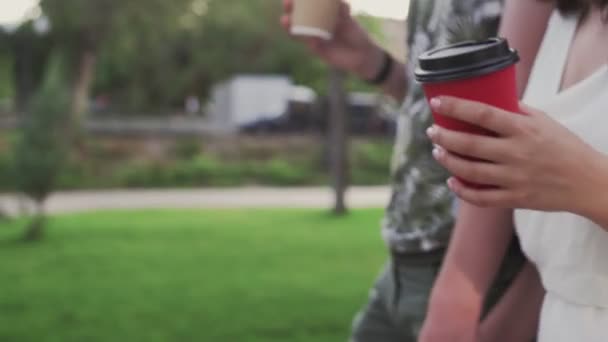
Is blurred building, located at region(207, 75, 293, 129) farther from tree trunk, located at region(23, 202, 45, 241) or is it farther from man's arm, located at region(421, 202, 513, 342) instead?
man's arm, located at region(421, 202, 513, 342)

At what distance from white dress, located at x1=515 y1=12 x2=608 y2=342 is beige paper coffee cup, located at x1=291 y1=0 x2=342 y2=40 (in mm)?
609

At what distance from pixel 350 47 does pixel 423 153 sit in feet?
1.21

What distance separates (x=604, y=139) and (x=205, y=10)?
62.7ft

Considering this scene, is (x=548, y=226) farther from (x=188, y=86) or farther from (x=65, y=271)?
(x=188, y=86)

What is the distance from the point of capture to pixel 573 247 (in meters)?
0.93

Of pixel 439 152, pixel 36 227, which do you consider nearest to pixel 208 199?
pixel 36 227

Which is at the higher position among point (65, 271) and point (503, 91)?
point (503, 91)

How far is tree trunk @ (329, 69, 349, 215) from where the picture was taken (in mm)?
10602

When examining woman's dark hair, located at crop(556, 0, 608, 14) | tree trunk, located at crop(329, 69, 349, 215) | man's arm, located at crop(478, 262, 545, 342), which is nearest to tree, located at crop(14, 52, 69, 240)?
tree trunk, located at crop(329, 69, 349, 215)

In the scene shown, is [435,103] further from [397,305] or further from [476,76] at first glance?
[397,305]

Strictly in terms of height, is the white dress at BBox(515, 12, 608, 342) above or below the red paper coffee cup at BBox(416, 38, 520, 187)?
below

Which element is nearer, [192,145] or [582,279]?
[582,279]

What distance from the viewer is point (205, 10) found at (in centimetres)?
1948

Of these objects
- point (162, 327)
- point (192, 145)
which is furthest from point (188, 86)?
point (162, 327)
